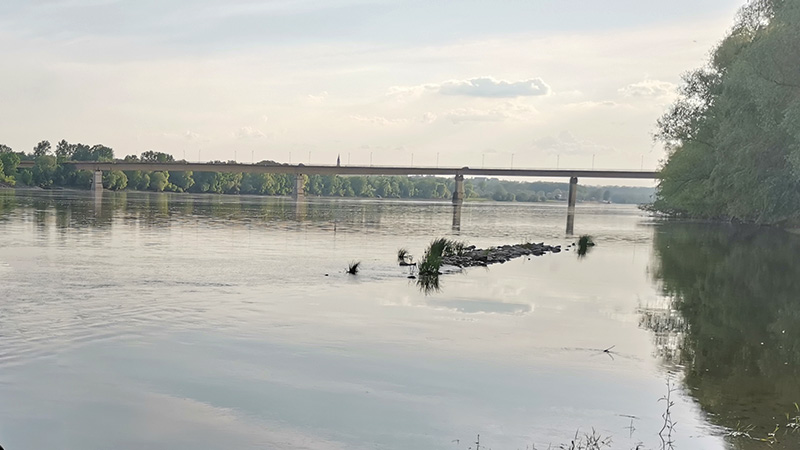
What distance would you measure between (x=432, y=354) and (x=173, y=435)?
6869mm

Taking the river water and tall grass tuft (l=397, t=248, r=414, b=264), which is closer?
the river water

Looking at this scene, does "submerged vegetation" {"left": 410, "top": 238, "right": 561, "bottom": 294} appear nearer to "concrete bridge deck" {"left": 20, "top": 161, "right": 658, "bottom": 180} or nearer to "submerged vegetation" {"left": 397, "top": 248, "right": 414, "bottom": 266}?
"submerged vegetation" {"left": 397, "top": 248, "right": 414, "bottom": 266}

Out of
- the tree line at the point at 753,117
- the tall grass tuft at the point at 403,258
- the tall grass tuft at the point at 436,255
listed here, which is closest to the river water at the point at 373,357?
the tall grass tuft at the point at 436,255

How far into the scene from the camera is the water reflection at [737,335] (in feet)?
44.6

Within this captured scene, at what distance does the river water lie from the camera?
11.9m

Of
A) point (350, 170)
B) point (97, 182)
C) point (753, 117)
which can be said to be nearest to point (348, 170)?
point (350, 170)

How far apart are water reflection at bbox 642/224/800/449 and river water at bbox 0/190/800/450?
0.08m

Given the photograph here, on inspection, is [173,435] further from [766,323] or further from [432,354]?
[766,323]

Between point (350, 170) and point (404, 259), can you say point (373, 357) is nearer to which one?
point (404, 259)

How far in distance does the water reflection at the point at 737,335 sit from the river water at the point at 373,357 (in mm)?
82

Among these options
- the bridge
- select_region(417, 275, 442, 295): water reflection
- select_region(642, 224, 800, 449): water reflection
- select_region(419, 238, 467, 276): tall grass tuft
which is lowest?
select_region(417, 275, 442, 295): water reflection

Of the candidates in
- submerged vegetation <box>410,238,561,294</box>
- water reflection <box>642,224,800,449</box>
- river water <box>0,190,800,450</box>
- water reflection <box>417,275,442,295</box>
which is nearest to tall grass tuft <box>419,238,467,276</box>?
submerged vegetation <box>410,238,561,294</box>

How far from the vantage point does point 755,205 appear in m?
54.2

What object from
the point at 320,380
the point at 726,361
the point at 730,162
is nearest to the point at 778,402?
the point at 726,361
